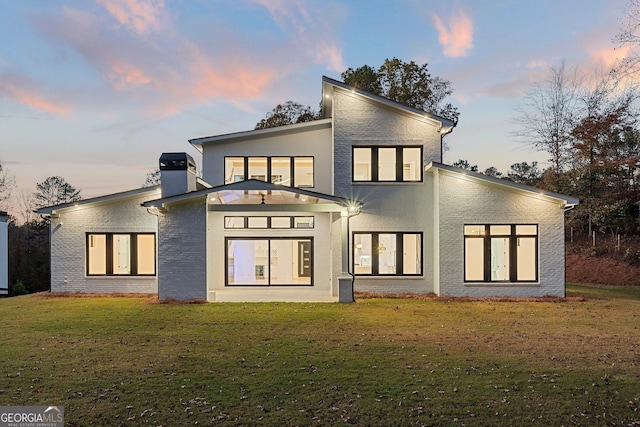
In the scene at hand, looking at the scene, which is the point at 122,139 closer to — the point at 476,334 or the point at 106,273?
the point at 106,273

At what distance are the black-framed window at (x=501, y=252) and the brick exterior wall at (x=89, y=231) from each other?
37.1ft

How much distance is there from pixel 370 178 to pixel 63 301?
36.4 feet

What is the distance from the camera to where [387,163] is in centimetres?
1583

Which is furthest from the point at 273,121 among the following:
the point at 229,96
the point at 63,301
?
the point at 63,301

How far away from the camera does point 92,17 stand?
50.8 ft

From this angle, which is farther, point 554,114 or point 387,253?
point 554,114

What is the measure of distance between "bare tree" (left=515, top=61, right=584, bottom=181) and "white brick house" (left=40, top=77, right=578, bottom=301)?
16.7 m

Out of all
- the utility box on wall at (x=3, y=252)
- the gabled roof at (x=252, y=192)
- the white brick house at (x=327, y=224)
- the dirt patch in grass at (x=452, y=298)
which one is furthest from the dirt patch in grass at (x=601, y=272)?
the utility box on wall at (x=3, y=252)

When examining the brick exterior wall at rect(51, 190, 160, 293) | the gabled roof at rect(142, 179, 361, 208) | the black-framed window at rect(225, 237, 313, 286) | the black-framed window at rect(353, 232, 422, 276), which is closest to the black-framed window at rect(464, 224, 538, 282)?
the black-framed window at rect(353, 232, 422, 276)

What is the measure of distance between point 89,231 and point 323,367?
41.1 ft

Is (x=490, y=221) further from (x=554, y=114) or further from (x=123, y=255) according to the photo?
(x=554, y=114)

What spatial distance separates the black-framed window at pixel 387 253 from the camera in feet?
50.6

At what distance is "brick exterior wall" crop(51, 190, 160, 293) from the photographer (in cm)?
1571

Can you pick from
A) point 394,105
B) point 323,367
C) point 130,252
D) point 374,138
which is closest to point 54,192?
point 130,252
